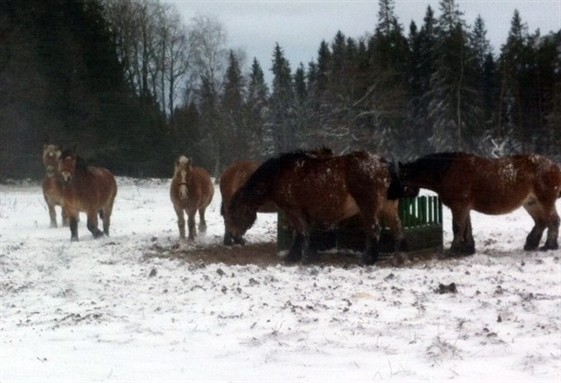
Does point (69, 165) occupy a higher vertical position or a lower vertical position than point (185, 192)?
higher

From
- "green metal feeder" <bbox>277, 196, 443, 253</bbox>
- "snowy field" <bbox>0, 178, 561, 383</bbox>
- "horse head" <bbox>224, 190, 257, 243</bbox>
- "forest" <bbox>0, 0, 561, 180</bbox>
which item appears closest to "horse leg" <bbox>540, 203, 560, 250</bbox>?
"snowy field" <bbox>0, 178, 561, 383</bbox>

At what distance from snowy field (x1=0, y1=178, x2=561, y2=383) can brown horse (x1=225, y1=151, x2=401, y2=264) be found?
0.73 metres

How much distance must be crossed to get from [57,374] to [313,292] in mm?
3679

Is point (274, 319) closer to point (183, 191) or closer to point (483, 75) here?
point (183, 191)

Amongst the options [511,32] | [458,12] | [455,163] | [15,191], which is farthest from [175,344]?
[511,32]

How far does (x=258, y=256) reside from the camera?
12.4m

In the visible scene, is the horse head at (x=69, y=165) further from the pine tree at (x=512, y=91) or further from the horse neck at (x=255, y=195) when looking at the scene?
the pine tree at (x=512, y=91)

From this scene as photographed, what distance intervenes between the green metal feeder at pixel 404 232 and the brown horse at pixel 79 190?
471cm

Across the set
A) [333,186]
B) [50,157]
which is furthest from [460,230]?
[50,157]

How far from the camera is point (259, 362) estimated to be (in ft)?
19.6

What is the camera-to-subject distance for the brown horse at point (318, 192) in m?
11.5

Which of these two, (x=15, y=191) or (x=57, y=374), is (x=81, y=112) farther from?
(x=57, y=374)

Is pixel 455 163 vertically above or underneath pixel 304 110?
underneath

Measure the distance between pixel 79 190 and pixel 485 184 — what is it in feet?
26.6
